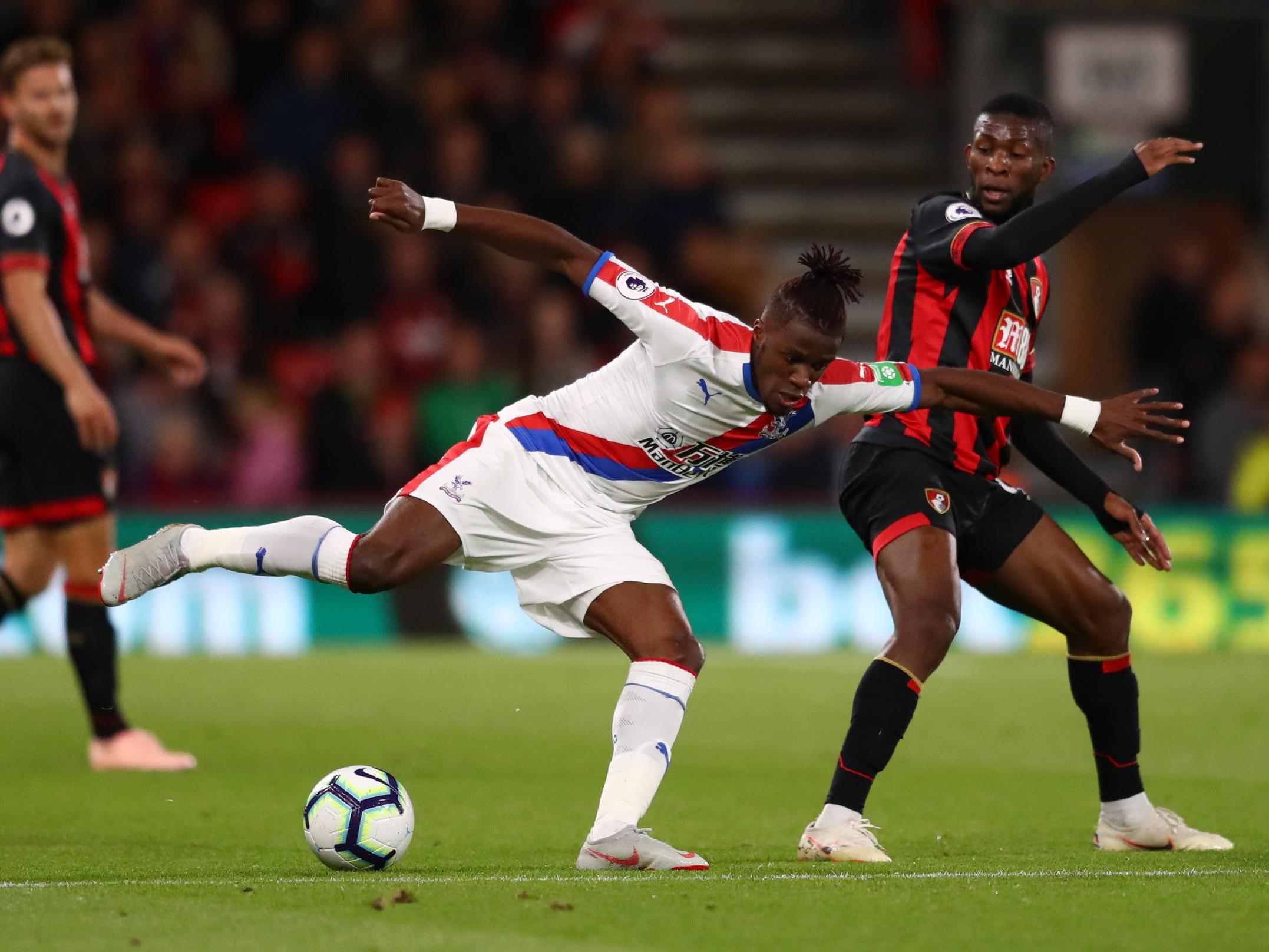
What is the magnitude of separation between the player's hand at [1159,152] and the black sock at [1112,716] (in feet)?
4.79

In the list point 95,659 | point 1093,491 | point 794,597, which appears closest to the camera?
point 1093,491

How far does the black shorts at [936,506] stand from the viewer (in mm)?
5617

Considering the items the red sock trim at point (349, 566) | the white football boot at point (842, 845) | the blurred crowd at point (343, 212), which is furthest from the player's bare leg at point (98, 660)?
the blurred crowd at point (343, 212)

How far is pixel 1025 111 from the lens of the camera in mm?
5816

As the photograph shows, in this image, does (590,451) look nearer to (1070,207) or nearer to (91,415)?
(1070,207)

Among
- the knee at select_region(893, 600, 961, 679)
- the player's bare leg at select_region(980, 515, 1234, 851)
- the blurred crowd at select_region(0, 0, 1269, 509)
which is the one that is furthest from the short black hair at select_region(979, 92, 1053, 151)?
the blurred crowd at select_region(0, 0, 1269, 509)

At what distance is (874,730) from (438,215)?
1.88 metres

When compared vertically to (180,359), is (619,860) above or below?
below

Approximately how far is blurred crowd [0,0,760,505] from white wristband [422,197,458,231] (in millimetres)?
7580

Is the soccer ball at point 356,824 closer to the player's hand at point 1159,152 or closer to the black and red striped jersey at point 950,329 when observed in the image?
the black and red striped jersey at point 950,329

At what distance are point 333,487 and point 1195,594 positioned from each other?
586cm

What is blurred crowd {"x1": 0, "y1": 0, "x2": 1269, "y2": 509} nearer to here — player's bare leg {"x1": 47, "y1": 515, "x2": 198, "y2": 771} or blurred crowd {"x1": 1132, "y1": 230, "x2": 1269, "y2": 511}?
blurred crowd {"x1": 1132, "y1": 230, "x2": 1269, "y2": 511}

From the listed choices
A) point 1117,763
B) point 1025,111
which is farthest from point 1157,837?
point 1025,111

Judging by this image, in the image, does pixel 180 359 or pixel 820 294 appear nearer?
pixel 820 294
